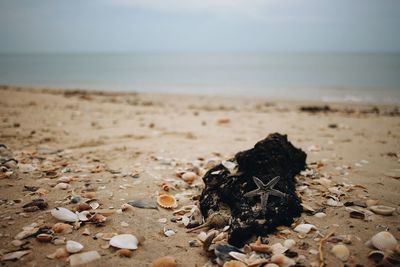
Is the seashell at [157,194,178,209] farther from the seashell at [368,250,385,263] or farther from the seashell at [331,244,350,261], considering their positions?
the seashell at [368,250,385,263]

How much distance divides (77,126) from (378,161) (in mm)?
6893

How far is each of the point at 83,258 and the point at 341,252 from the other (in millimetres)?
2107

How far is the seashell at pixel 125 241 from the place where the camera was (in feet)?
7.39

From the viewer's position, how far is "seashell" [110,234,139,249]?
225cm

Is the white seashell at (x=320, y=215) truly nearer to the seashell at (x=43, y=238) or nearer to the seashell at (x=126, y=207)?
the seashell at (x=126, y=207)

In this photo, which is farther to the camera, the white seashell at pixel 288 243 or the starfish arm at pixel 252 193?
the starfish arm at pixel 252 193

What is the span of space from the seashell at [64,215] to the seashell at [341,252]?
2411 mm

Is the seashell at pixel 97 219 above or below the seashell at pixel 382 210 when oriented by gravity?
below

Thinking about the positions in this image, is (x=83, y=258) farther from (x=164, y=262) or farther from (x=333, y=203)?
(x=333, y=203)

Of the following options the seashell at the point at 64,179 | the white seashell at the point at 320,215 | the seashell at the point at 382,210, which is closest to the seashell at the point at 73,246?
the seashell at the point at 64,179

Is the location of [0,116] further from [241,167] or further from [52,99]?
[241,167]

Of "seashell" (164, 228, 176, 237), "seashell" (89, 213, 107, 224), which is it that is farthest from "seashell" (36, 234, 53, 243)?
"seashell" (164, 228, 176, 237)

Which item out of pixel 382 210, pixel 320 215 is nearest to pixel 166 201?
pixel 320 215

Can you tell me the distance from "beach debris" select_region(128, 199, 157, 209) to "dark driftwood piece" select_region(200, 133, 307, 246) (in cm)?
57
